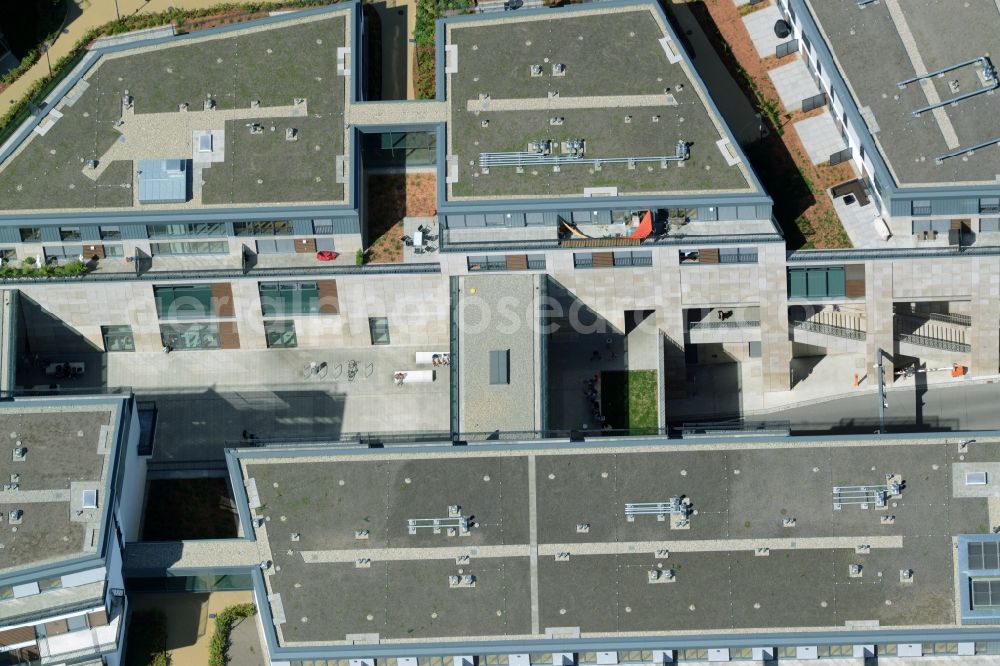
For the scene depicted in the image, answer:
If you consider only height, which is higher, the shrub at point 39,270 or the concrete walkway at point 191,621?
the shrub at point 39,270

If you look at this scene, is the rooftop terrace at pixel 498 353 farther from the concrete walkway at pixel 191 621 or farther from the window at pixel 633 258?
the concrete walkway at pixel 191 621

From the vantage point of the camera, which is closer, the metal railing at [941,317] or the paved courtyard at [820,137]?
the paved courtyard at [820,137]

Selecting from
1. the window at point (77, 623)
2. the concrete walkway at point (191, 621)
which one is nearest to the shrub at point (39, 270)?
the concrete walkway at point (191, 621)

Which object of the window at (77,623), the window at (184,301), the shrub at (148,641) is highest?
the window at (184,301)

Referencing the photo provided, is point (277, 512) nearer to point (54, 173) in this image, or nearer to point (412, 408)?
point (412, 408)

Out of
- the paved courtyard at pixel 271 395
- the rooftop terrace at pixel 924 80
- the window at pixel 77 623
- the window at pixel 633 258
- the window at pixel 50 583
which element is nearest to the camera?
the window at pixel 50 583

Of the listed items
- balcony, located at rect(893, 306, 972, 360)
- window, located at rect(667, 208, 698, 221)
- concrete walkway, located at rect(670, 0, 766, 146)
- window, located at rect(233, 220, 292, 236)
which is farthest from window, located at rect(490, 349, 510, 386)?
balcony, located at rect(893, 306, 972, 360)

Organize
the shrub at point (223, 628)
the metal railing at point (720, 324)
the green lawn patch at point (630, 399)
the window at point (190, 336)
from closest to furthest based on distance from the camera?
the shrub at point (223, 628), the green lawn patch at point (630, 399), the window at point (190, 336), the metal railing at point (720, 324)
